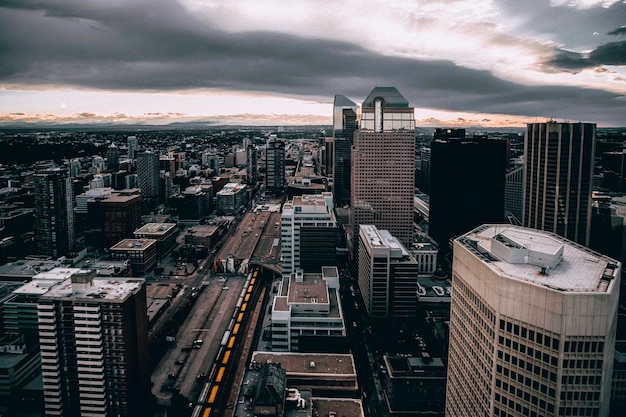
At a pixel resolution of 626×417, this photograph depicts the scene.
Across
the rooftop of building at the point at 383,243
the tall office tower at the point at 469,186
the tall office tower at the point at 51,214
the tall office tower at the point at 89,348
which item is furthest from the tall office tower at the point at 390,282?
the tall office tower at the point at 51,214

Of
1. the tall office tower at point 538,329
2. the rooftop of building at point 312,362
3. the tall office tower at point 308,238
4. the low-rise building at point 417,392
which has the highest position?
the tall office tower at point 538,329

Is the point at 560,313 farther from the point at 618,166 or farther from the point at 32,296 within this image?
the point at 618,166

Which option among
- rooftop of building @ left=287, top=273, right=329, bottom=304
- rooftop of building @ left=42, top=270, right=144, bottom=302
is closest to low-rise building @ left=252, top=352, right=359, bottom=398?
rooftop of building @ left=287, top=273, right=329, bottom=304

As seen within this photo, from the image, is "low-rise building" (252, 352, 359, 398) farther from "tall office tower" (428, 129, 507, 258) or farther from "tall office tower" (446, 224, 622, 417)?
"tall office tower" (428, 129, 507, 258)

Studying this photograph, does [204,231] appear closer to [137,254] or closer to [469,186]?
A: [137,254]

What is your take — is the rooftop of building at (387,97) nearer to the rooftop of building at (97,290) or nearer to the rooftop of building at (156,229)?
the rooftop of building at (156,229)

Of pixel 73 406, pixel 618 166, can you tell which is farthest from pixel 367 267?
pixel 618 166
